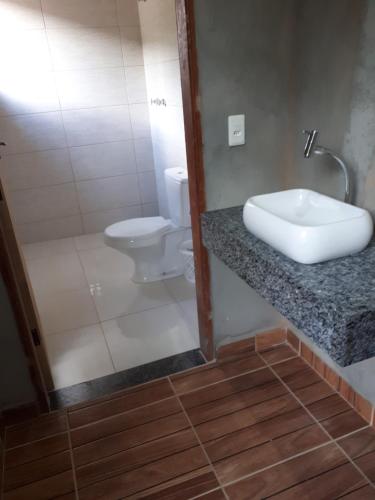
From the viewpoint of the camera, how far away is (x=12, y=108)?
3277 mm

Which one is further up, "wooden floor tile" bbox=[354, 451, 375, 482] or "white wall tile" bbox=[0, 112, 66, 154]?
"white wall tile" bbox=[0, 112, 66, 154]

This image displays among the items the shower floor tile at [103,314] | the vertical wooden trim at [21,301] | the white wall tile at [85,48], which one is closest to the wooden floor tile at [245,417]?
the shower floor tile at [103,314]

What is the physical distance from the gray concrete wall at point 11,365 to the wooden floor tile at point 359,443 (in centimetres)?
133

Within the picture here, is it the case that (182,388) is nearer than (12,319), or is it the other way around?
(12,319)

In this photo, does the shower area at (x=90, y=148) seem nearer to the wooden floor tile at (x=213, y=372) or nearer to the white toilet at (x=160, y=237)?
the white toilet at (x=160, y=237)

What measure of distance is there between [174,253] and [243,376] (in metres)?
1.20

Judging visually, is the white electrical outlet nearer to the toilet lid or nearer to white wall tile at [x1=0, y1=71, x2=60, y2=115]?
the toilet lid

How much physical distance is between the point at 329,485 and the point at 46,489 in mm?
1022

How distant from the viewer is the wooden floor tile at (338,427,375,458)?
5.03 ft

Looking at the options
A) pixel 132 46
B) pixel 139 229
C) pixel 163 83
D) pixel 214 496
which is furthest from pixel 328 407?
pixel 132 46

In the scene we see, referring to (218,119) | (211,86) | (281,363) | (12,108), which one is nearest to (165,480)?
(281,363)

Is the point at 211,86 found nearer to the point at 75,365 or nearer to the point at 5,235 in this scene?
the point at 5,235

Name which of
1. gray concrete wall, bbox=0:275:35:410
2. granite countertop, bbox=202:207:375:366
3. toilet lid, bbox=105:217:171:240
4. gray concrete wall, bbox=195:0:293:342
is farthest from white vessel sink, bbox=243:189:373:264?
toilet lid, bbox=105:217:171:240

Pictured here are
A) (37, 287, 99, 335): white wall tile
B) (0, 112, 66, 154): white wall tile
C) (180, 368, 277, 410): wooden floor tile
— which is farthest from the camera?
(0, 112, 66, 154): white wall tile
